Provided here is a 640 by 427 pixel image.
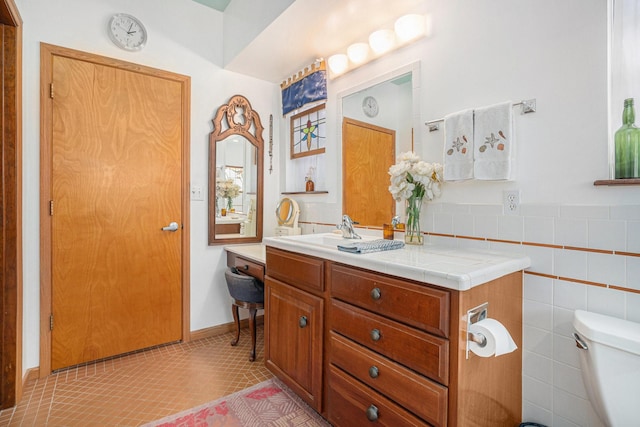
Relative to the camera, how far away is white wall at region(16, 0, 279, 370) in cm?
200

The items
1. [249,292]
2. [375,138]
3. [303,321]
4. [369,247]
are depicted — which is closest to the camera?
[369,247]

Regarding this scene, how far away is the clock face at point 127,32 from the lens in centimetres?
224

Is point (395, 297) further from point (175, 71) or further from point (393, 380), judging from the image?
point (175, 71)

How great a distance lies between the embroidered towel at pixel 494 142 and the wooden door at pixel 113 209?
7.00 feet

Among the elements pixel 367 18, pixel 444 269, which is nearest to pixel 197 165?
pixel 367 18

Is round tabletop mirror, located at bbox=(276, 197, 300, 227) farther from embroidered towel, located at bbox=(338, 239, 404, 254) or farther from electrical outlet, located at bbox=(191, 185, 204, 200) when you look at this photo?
embroidered towel, located at bbox=(338, 239, 404, 254)

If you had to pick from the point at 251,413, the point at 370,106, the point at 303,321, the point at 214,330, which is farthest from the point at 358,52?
the point at 214,330

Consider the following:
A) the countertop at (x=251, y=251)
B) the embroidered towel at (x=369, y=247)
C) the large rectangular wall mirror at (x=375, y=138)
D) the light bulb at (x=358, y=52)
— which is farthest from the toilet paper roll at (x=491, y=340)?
the light bulb at (x=358, y=52)

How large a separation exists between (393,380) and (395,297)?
12.6 inches

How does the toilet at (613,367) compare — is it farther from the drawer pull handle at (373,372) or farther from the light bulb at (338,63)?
the light bulb at (338,63)

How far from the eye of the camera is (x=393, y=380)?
1.21 metres

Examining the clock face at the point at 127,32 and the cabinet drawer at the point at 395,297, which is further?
the clock face at the point at 127,32

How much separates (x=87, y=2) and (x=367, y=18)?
1.89m

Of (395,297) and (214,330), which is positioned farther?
(214,330)
